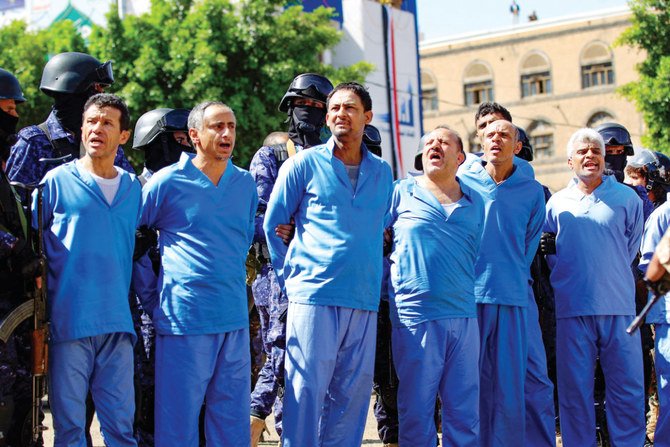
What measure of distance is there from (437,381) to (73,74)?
9.77ft

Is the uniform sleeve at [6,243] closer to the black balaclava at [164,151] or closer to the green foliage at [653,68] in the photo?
the black balaclava at [164,151]

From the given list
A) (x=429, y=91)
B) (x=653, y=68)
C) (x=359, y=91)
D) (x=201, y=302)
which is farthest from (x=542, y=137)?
(x=201, y=302)

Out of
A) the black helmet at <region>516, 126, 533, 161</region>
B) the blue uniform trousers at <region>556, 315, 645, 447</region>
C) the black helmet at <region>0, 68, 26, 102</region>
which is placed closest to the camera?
the black helmet at <region>0, 68, 26, 102</region>

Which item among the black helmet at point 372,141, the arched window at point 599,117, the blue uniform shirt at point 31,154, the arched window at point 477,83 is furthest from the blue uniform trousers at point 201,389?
the arched window at point 477,83

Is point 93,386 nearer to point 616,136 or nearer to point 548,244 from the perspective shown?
point 548,244

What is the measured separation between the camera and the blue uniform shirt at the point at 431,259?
21.2ft

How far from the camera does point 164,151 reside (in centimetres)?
734

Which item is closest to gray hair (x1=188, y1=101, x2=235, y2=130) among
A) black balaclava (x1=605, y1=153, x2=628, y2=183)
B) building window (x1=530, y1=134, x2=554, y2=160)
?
black balaclava (x1=605, y1=153, x2=628, y2=183)

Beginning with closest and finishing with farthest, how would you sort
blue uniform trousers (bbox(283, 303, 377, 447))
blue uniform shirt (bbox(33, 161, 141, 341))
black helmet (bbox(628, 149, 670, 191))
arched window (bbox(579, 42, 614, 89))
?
blue uniform shirt (bbox(33, 161, 141, 341))
blue uniform trousers (bbox(283, 303, 377, 447))
black helmet (bbox(628, 149, 670, 191))
arched window (bbox(579, 42, 614, 89))

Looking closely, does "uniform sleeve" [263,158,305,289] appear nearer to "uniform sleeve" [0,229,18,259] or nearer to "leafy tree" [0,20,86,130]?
"uniform sleeve" [0,229,18,259]

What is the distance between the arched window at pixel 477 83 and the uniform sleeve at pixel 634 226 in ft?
140

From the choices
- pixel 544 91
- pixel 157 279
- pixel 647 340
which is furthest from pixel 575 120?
pixel 157 279

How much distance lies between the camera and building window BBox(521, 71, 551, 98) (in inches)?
1903

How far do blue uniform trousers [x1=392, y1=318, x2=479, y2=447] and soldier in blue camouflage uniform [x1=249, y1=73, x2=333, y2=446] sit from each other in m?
0.80
